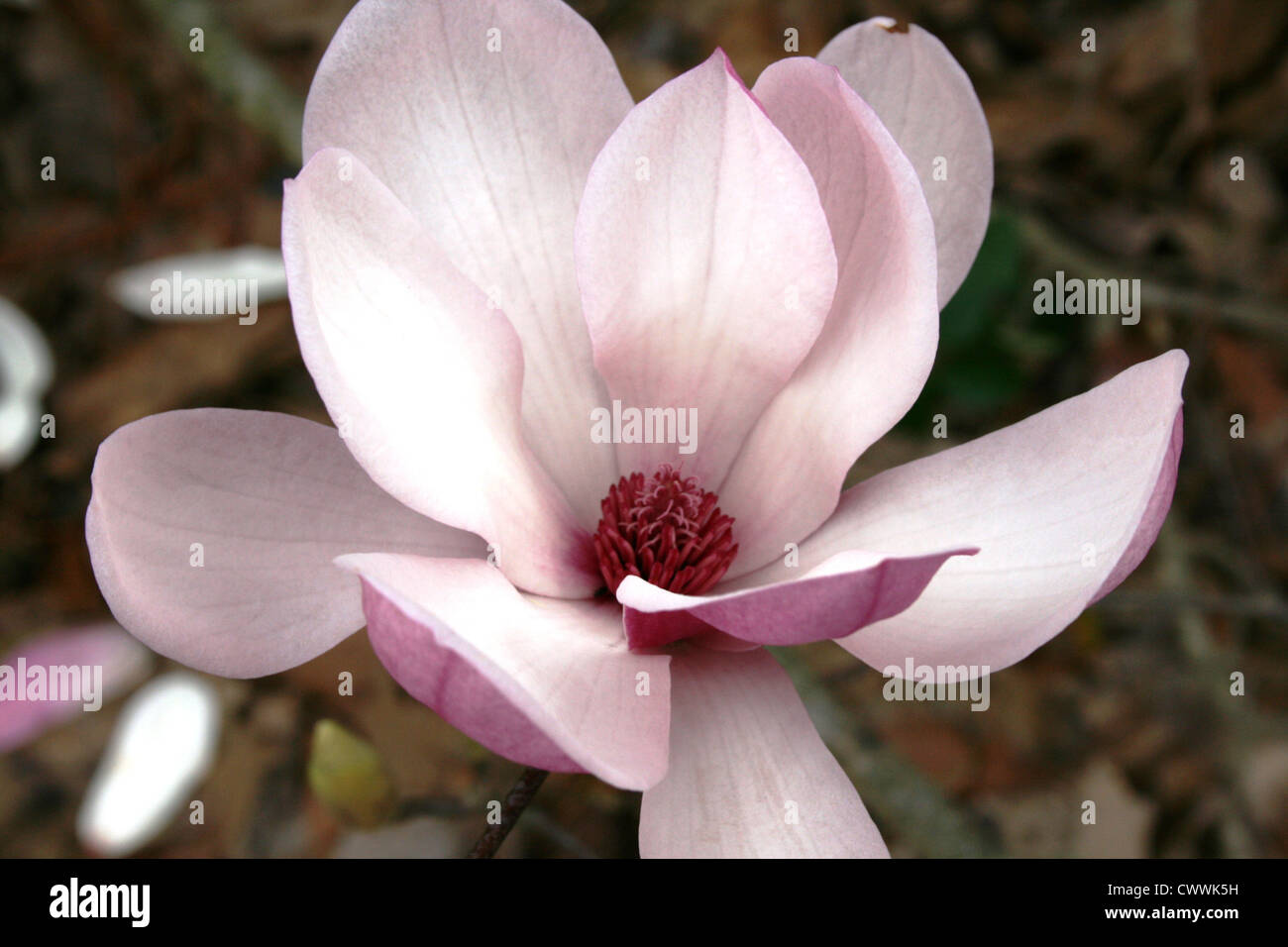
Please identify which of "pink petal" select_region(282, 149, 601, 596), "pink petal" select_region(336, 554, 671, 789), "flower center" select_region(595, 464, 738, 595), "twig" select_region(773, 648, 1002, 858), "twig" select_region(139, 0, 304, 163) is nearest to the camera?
"pink petal" select_region(336, 554, 671, 789)

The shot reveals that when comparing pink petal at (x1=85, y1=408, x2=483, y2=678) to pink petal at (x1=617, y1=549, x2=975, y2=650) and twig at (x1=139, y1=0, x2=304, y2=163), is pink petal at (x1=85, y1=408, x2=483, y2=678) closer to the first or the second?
pink petal at (x1=617, y1=549, x2=975, y2=650)

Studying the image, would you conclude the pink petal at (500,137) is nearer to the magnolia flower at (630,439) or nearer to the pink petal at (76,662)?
the magnolia flower at (630,439)

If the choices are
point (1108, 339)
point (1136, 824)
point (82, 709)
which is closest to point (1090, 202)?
point (1108, 339)

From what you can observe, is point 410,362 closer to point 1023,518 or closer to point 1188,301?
point 1023,518

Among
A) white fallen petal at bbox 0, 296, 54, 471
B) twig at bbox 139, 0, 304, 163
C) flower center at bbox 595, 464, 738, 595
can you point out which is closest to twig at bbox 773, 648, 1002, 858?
flower center at bbox 595, 464, 738, 595

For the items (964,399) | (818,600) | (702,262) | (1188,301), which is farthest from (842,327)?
(1188,301)

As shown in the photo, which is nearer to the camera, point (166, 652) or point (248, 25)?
point (166, 652)

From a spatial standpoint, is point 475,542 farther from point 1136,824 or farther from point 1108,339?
point 1108,339
